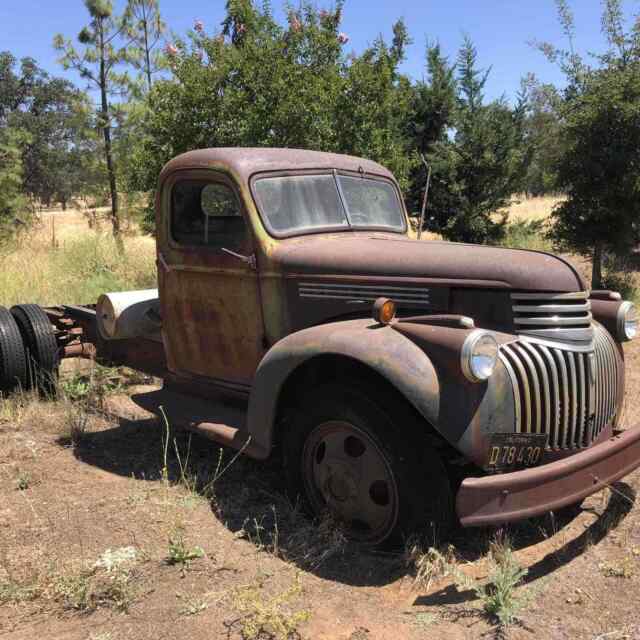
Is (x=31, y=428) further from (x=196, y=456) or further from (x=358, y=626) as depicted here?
(x=358, y=626)

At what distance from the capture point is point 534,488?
2699 millimetres

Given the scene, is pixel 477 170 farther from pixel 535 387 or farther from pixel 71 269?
pixel 535 387

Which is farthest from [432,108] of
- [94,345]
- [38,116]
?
[38,116]

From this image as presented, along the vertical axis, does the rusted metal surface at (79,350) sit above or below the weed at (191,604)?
above

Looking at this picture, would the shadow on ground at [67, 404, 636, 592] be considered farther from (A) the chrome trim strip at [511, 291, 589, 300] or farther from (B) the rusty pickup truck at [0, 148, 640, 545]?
(A) the chrome trim strip at [511, 291, 589, 300]

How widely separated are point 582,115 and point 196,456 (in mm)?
7305

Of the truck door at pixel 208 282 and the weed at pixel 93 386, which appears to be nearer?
the truck door at pixel 208 282

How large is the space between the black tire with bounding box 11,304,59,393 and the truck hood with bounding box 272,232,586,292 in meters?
2.59

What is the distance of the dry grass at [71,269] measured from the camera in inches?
347

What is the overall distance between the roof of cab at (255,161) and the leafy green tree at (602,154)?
237 inches

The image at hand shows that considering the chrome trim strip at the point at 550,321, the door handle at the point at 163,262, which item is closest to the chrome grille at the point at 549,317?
the chrome trim strip at the point at 550,321

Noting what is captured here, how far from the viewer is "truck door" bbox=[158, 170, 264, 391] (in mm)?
3963

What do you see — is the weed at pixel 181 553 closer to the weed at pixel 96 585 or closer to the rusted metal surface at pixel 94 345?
the weed at pixel 96 585

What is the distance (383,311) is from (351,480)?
2.66 feet
